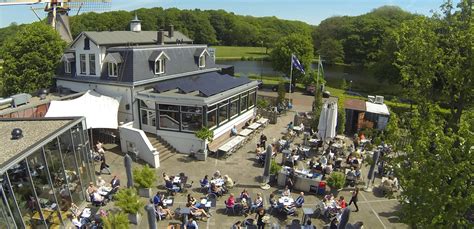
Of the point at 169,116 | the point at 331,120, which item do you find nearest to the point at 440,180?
the point at 331,120

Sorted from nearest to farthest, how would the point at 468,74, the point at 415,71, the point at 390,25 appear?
the point at 468,74 < the point at 415,71 < the point at 390,25

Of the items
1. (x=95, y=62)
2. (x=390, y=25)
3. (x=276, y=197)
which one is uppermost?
(x=390, y=25)

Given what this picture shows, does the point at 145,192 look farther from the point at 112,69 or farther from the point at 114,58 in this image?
the point at 114,58

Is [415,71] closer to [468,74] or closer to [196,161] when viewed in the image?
[468,74]

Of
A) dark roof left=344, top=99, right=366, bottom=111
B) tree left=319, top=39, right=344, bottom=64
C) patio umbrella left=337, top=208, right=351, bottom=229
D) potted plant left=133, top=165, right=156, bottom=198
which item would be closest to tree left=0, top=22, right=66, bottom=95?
potted plant left=133, top=165, right=156, bottom=198

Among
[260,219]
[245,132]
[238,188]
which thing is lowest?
[238,188]

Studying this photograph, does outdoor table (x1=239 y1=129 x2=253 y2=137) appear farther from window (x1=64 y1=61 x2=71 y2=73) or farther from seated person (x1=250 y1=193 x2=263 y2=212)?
window (x1=64 y1=61 x2=71 y2=73)

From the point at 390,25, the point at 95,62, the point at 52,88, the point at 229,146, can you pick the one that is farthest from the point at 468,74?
the point at 390,25
